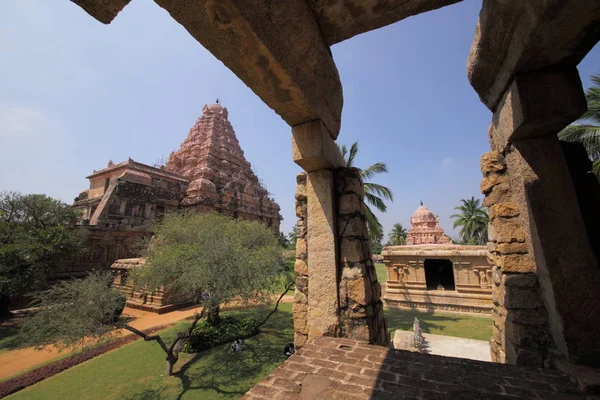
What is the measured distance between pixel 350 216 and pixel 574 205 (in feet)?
6.20

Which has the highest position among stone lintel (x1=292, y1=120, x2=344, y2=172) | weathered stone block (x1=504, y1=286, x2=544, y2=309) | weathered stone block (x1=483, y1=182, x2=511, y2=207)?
stone lintel (x1=292, y1=120, x2=344, y2=172)

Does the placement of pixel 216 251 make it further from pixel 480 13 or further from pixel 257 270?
pixel 480 13

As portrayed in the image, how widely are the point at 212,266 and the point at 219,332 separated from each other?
9.06 feet

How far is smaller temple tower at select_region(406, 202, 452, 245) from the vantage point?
28734 mm

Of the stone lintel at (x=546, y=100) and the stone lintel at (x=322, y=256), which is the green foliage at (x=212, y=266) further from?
the stone lintel at (x=546, y=100)

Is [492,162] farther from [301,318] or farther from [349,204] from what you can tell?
[301,318]

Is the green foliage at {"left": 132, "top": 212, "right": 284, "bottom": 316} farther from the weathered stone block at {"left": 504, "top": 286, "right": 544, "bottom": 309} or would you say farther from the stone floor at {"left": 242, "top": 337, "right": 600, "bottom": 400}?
the weathered stone block at {"left": 504, "top": 286, "right": 544, "bottom": 309}

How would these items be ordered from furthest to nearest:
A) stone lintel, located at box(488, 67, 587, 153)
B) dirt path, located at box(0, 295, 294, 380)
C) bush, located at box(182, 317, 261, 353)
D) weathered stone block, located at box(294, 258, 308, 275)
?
bush, located at box(182, 317, 261, 353) → dirt path, located at box(0, 295, 294, 380) → weathered stone block, located at box(294, 258, 308, 275) → stone lintel, located at box(488, 67, 587, 153)

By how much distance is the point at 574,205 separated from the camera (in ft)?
6.19

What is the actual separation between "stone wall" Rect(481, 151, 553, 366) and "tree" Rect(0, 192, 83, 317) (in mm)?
16706

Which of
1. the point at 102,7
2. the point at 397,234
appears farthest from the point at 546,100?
the point at 397,234

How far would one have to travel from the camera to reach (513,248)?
233cm

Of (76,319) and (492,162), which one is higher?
(492,162)

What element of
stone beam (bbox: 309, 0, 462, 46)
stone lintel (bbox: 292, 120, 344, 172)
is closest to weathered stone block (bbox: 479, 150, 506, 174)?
stone beam (bbox: 309, 0, 462, 46)
